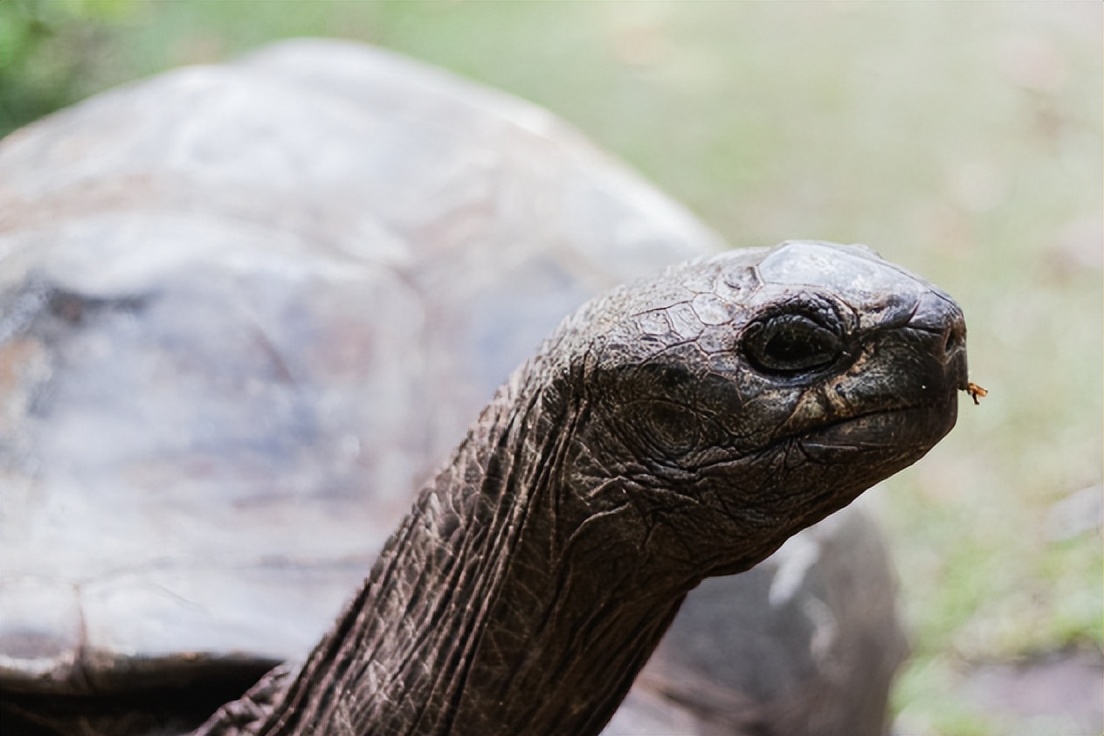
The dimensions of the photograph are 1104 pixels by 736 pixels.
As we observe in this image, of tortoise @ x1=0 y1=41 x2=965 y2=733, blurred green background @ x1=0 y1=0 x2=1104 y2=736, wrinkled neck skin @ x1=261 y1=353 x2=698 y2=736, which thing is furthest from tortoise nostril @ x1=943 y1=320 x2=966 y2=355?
blurred green background @ x1=0 y1=0 x2=1104 y2=736

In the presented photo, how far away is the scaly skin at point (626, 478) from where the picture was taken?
137 centimetres

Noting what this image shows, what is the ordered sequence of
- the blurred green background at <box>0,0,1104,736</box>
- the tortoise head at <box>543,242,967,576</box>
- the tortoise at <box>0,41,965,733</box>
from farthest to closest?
the blurred green background at <box>0,0,1104,736</box>, the tortoise at <box>0,41,965,733</box>, the tortoise head at <box>543,242,967,576</box>

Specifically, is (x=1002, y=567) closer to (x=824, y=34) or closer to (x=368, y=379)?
(x=368, y=379)

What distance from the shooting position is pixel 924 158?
653 cm

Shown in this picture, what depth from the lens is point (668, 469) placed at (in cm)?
148

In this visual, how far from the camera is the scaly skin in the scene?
1.37 meters

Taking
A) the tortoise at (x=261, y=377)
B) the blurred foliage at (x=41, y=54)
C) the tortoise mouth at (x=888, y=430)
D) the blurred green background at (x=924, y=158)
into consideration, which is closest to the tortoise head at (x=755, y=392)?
the tortoise mouth at (x=888, y=430)

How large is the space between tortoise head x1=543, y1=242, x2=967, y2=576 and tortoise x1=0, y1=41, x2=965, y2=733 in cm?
36

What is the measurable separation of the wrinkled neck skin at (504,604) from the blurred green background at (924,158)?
67.1 inches

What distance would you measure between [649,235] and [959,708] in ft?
6.44

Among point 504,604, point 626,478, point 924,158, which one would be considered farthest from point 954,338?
point 924,158

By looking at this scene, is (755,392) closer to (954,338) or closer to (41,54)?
(954,338)

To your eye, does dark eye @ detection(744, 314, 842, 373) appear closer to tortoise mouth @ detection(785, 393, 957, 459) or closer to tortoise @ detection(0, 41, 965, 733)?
tortoise mouth @ detection(785, 393, 957, 459)

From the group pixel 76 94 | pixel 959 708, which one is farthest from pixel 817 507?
pixel 76 94
